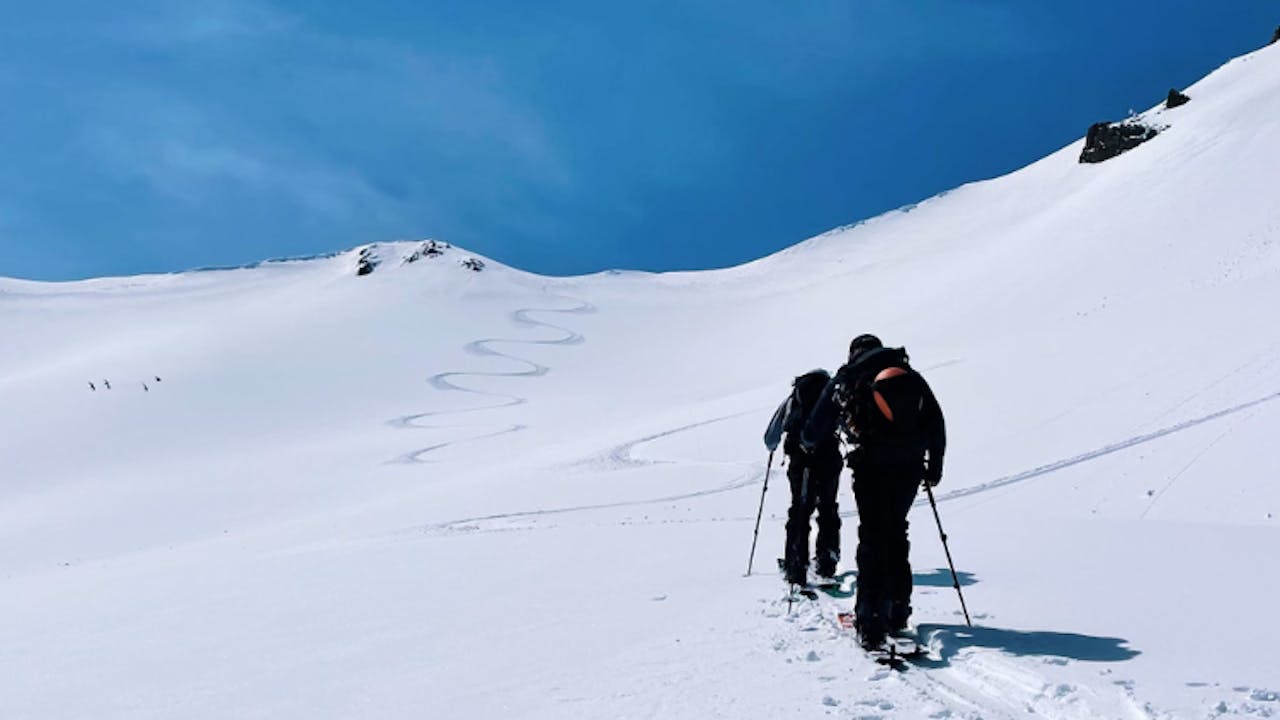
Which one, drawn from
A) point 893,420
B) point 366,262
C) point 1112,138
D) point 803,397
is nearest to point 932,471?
point 893,420

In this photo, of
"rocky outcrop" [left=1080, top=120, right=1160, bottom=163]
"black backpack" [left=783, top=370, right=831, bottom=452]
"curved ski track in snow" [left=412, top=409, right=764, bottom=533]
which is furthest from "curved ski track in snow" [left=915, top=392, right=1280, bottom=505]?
"rocky outcrop" [left=1080, top=120, right=1160, bottom=163]

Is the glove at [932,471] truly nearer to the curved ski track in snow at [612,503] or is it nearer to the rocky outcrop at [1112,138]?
the curved ski track in snow at [612,503]

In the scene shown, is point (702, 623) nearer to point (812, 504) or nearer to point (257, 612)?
point (812, 504)

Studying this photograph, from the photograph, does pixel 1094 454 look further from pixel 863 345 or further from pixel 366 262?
pixel 366 262

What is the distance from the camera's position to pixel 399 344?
49062 millimetres

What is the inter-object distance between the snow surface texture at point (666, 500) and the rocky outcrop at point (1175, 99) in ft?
10.3

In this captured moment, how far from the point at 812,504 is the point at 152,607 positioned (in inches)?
265

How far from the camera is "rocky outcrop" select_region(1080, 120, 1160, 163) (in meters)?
51.3

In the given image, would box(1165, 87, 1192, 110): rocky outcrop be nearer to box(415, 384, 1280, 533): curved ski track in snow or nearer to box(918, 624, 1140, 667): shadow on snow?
box(415, 384, 1280, 533): curved ski track in snow

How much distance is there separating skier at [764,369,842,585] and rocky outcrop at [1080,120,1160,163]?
5342 cm

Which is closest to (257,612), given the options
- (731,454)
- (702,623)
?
(702,623)

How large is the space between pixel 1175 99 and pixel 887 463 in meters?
61.5

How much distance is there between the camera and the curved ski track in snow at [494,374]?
96.3ft

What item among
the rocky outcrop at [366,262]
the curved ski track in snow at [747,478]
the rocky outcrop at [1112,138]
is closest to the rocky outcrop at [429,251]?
the rocky outcrop at [366,262]
